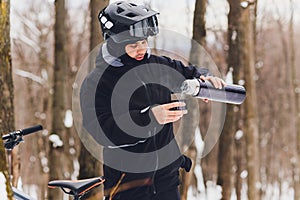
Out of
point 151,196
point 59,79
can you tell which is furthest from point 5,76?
point 59,79

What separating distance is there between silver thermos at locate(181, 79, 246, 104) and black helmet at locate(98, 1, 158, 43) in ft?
1.41

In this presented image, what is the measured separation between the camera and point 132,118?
3.84m

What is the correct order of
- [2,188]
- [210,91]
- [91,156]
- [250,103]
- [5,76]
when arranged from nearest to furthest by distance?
[2,188]
[210,91]
[5,76]
[91,156]
[250,103]

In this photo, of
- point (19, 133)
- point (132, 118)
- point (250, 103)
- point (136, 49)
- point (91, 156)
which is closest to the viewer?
point (132, 118)

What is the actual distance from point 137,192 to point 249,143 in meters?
7.88

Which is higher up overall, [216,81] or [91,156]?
[216,81]

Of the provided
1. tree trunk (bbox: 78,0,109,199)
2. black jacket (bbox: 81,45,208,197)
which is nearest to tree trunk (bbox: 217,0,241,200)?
tree trunk (bbox: 78,0,109,199)

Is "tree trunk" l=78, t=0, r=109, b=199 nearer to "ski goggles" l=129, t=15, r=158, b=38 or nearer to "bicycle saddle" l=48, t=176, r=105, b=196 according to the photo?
"bicycle saddle" l=48, t=176, r=105, b=196

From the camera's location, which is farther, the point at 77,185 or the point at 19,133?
the point at 19,133

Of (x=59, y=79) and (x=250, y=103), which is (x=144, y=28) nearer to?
(x=250, y=103)

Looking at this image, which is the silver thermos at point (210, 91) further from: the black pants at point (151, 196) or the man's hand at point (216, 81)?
the black pants at point (151, 196)

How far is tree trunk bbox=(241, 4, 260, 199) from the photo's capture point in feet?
36.8

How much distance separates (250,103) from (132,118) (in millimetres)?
7877

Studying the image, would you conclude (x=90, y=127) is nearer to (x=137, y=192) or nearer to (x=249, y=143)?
(x=137, y=192)
